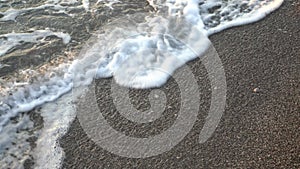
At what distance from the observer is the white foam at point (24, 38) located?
4.19m

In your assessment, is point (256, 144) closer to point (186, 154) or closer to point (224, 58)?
point (186, 154)

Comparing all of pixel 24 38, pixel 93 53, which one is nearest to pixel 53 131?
pixel 93 53

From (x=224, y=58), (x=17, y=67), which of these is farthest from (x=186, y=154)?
(x=17, y=67)

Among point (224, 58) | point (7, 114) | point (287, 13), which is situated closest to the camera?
point (7, 114)

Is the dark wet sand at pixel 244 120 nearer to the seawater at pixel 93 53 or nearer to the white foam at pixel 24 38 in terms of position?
the seawater at pixel 93 53

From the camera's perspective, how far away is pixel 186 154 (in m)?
2.92

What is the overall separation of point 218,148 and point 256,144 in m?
0.27

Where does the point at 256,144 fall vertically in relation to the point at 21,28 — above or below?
below

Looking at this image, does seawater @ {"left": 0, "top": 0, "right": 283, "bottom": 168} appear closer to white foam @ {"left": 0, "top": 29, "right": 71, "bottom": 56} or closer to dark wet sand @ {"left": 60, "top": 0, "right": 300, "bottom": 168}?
white foam @ {"left": 0, "top": 29, "right": 71, "bottom": 56}

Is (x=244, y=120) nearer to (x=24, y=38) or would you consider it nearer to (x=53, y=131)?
(x=53, y=131)

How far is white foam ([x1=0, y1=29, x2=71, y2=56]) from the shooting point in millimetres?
4191

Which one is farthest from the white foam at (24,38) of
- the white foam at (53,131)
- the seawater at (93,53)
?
the white foam at (53,131)

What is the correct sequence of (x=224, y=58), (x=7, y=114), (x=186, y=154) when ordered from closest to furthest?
(x=186, y=154)
(x=7, y=114)
(x=224, y=58)

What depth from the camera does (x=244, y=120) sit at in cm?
313
